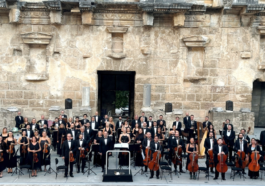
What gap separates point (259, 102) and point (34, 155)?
14.9 metres

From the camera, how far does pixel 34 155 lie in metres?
11.8

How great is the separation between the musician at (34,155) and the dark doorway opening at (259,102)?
14314 millimetres

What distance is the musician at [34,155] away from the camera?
11727 millimetres

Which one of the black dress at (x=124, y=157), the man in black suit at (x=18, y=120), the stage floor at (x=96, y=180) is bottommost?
the stage floor at (x=96, y=180)

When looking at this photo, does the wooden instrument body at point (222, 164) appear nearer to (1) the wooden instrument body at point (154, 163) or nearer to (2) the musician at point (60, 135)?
(1) the wooden instrument body at point (154, 163)

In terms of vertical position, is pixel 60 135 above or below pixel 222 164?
above

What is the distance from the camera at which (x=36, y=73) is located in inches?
706

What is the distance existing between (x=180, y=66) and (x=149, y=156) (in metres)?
7.68

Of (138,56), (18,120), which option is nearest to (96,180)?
(18,120)

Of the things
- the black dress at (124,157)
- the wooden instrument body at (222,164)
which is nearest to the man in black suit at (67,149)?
the black dress at (124,157)

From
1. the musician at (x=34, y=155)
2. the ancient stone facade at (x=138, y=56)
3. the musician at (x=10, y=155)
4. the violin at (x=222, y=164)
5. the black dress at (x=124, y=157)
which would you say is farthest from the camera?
the ancient stone facade at (x=138, y=56)

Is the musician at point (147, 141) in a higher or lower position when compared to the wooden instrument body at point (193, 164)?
higher

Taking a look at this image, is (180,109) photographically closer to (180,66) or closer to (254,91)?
(180,66)

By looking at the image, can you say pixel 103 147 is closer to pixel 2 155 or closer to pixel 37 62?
pixel 2 155
